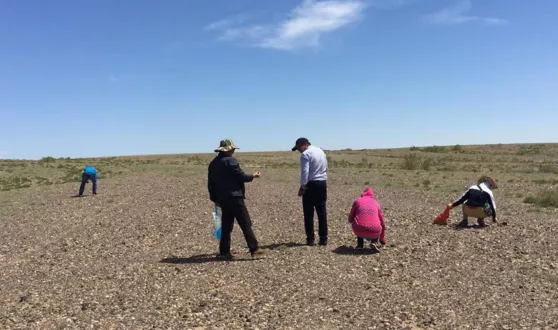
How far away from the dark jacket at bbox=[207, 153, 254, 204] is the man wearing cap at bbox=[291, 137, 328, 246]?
133 centimetres

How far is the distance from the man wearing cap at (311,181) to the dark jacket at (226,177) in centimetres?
133

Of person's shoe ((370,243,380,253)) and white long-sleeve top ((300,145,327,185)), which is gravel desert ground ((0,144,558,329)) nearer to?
person's shoe ((370,243,380,253))

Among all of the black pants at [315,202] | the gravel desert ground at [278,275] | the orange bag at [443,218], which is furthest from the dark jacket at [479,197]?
the black pants at [315,202]

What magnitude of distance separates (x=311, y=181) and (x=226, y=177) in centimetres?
184

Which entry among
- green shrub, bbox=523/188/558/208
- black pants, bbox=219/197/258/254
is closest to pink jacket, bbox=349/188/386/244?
black pants, bbox=219/197/258/254

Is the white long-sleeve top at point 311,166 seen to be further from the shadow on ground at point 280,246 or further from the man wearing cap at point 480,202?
the man wearing cap at point 480,202

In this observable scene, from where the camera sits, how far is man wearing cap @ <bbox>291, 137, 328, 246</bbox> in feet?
33.9

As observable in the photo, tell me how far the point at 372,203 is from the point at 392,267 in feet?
5.27

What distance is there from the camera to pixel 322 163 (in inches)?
412

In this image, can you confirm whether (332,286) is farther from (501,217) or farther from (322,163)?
(501,217)

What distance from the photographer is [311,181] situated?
1038cm

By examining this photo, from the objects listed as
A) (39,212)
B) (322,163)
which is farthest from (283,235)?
(39,212)

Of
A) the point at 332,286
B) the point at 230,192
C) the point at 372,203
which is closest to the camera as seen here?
the point at 332,286

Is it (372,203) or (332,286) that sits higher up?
(372,203)
